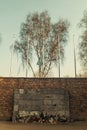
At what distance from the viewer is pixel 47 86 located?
2106 cm

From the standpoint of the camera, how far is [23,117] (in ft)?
64.4

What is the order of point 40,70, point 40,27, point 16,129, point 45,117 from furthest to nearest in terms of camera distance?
point 40,27, point 40,70, point 45,117, point 16,129

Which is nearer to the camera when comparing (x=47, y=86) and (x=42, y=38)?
(x=47, y=86)

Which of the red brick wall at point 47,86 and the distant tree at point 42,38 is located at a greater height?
the distant tree at point 42,38

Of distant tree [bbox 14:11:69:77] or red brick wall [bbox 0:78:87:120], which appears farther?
distant tree [bbox 14:11:69:77]

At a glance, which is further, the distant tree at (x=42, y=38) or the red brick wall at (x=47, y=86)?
the distant tree at (x=42, y=38)

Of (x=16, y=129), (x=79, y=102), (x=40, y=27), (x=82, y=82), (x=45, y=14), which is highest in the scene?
(x=45, y=14)

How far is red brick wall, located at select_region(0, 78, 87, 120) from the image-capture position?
20.4 meters

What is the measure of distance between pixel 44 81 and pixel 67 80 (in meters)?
2.04

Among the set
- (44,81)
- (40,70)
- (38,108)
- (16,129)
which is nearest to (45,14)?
(40,70)

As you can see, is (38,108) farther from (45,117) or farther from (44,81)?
(44,81)

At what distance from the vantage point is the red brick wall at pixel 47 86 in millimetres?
20375

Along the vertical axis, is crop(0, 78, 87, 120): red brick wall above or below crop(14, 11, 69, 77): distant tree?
below

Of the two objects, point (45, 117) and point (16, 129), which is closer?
point (16, 129)
